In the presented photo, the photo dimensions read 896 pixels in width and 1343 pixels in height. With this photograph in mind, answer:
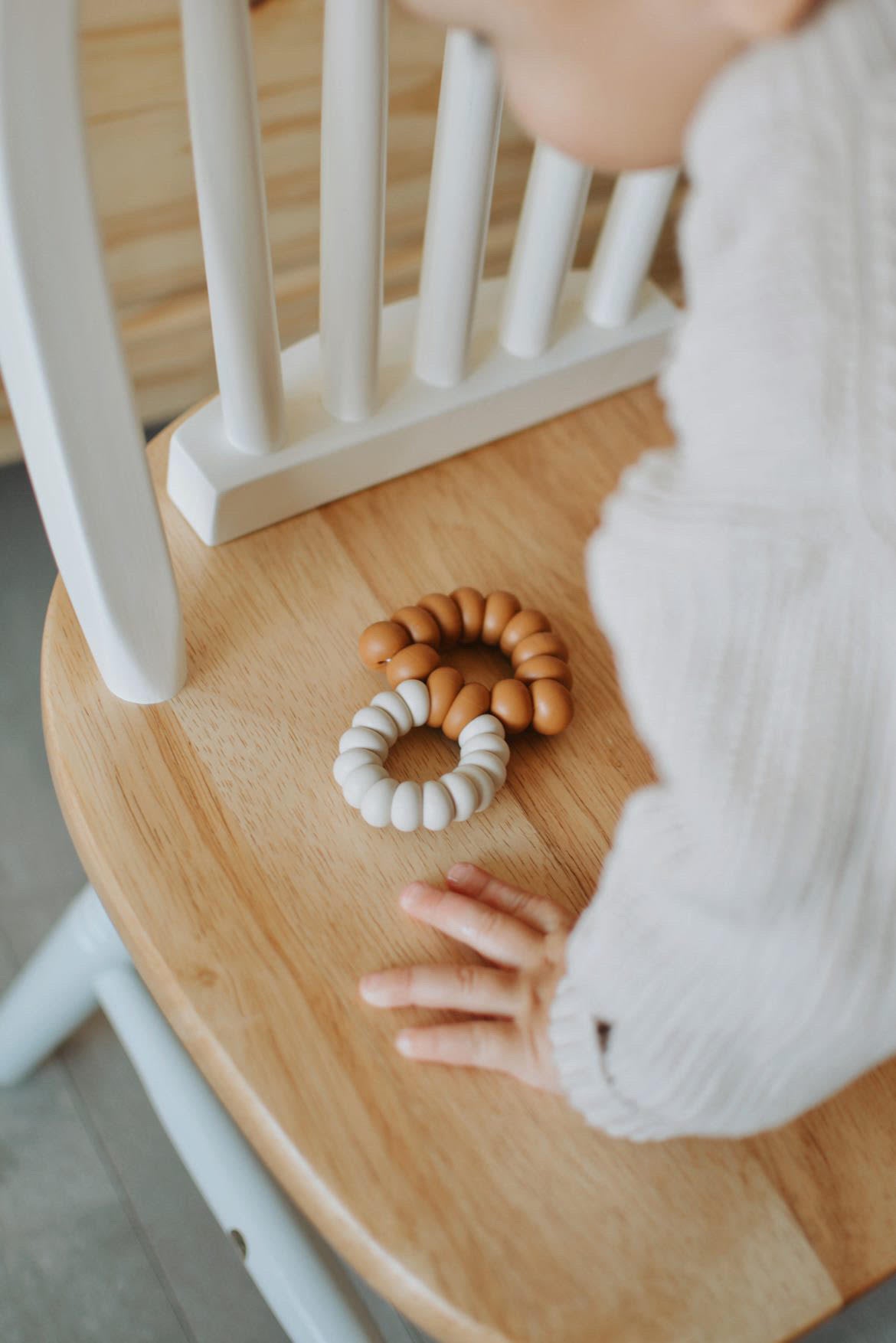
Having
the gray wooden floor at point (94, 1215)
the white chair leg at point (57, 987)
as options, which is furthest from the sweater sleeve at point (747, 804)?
the gray wooden floor at point (94, 1215)

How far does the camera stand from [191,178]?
756 mm

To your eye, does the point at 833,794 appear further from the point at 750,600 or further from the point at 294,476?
the point at 294,476

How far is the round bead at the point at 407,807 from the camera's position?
0.46 metres

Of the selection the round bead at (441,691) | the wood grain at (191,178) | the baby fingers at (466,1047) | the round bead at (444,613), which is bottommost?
the baby fingers at (466,1047)

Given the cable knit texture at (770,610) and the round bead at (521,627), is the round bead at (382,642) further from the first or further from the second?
the cable knit texture at (770,610)

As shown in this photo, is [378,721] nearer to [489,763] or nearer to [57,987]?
[489,763]

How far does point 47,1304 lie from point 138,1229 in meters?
0.07

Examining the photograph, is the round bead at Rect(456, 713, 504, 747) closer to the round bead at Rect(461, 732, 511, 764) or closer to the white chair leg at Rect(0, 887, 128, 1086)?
the round bead at Rect(461, 732, 511, 764)

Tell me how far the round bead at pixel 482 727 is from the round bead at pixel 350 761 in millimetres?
40

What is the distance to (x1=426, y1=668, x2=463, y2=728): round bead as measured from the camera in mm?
487

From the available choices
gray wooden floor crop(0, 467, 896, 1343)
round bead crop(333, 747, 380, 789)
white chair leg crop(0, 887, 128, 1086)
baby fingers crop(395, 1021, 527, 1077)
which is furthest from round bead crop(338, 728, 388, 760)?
gray wooden floor crop(0, 467, 896, 1343)

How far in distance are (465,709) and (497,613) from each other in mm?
50

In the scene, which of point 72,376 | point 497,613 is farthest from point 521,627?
point 72,376

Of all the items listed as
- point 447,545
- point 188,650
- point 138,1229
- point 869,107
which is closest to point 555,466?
point 447,545
